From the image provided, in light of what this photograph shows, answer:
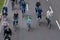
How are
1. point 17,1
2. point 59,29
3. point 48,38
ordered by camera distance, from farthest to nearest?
point 17,1 < point 59,29 < point 48,38

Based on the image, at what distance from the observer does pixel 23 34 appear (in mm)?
28719

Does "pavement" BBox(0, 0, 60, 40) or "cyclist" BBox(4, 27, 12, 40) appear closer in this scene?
"cyclist" BBox(4, 27, 12, 40)

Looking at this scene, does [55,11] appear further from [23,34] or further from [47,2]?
[23,34]

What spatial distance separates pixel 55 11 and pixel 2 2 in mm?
7655

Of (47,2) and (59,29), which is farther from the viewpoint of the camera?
(47,2)

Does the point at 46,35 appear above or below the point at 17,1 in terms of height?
below

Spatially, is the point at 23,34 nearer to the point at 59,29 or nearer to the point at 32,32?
the point at 32,32

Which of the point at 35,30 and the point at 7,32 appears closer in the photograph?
the point at 7,32

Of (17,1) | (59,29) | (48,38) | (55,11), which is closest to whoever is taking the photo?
(48,38)

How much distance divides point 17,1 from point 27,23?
25.7 ft

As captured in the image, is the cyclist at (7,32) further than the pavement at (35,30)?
No

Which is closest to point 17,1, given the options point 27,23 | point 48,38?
point 27,23

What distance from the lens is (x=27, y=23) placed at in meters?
29.6

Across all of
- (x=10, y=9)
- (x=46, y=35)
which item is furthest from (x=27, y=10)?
(x=46, y=35)
